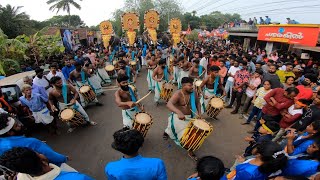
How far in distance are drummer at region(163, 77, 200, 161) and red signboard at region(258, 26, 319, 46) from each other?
859 cm

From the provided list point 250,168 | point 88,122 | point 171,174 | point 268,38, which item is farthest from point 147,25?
point 250,168

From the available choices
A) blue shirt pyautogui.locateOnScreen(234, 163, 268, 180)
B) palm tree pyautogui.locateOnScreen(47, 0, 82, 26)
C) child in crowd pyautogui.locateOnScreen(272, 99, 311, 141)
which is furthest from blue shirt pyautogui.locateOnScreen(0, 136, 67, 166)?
palm tree pyautogui.locateOnScreen(47, 0, 82, 26)

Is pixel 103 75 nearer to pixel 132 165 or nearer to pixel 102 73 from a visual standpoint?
pixel 102 73

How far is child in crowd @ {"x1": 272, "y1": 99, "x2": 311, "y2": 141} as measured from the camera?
438 cm

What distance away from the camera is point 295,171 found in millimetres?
2418

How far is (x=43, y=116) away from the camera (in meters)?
5.46

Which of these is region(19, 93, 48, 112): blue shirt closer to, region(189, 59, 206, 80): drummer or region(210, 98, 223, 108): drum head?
region(210, 98, 223, 108): drum head

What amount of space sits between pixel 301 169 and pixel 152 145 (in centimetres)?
332

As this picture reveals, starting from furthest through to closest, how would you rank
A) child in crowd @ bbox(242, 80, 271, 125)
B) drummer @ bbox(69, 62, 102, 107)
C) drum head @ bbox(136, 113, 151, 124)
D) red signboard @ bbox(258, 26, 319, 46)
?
red signboard @ bbox(258, 26, 319, 46) < drummer @ bbox(69, 62, 102, 107) < child in crowd @ bbox(242, 80, 271, 125) < drum head @ bbox(136, 113, 151, 124)

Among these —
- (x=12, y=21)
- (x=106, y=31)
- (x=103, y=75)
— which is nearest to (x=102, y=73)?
(x=103, y=75)

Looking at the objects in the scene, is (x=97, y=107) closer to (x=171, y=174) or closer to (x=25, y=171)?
(x=171, y=174)

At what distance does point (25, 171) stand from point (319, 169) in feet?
10.3

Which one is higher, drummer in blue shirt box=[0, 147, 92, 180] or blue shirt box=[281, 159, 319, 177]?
drummer in blue shirt box=[0, 147, 92, 180]

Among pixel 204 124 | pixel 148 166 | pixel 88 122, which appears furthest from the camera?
pixel 88 122
